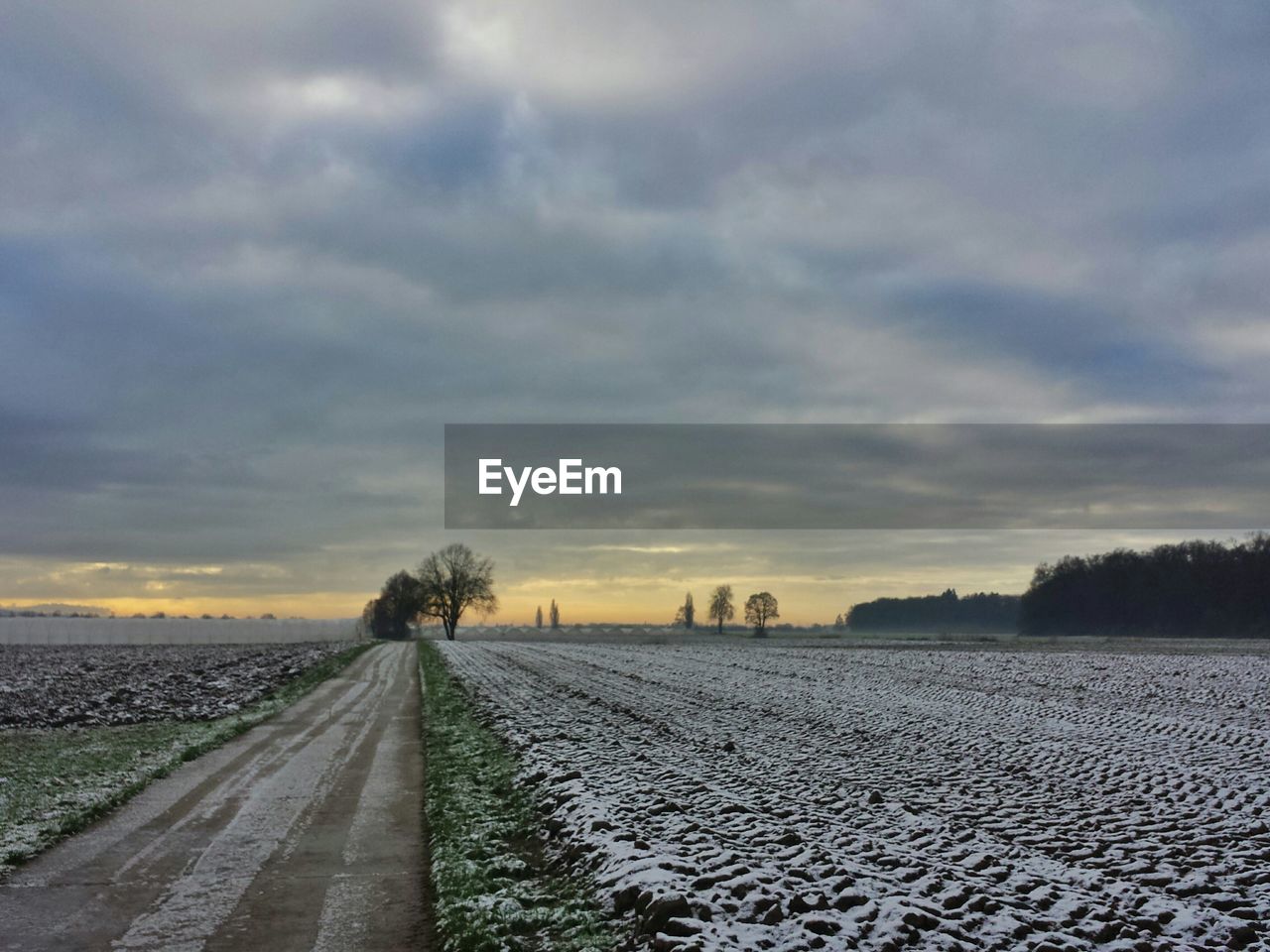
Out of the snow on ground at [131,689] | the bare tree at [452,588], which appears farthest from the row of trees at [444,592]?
the snow on ground at [131,689]

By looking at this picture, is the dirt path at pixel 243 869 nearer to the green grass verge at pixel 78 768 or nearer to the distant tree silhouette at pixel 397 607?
the green grass verge at pixel 78 768

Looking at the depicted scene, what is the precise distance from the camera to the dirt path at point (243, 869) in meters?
8.08

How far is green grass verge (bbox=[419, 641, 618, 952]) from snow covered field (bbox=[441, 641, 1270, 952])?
0.42m

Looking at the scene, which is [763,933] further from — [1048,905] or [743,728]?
[743,728]

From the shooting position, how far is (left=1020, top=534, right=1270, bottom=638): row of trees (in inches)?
4466

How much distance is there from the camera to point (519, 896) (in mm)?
9188

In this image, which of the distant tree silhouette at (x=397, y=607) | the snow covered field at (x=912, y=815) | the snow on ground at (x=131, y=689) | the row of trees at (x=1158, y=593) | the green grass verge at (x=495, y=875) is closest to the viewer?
the green grass verge at (x=495, y=875)

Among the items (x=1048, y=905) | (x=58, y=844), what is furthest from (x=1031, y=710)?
(x=58, y=844)

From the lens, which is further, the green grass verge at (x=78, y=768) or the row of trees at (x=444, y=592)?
the row of trees at (x=444, y=592)

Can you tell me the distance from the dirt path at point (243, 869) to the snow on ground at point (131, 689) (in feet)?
37.5

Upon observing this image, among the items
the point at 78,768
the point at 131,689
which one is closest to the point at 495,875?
the point at 78,768

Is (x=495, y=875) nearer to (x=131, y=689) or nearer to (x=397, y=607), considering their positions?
(x=131, y=689)

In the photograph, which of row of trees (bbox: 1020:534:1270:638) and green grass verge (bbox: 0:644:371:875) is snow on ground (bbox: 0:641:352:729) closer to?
green grass verge (bbox: 0:644:371:875)

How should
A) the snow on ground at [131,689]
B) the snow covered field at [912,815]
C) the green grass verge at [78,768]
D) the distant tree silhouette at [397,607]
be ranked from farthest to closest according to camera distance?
the distant tree silhouette at [397,607], the snow on ground at [131,689], the green grass verge at [78,768], the snow covered field at [912,815]
